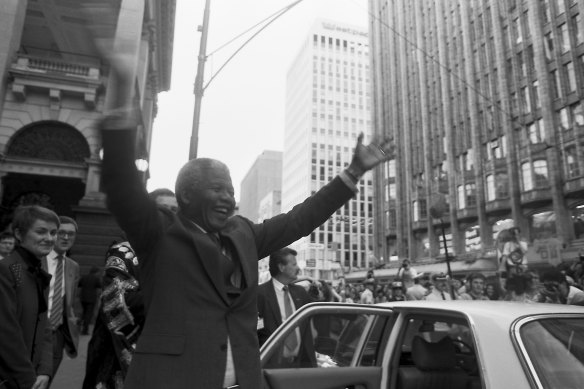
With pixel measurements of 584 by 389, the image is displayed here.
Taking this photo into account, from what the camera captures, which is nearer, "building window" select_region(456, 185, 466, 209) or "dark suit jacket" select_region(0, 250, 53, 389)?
"dark suit jacket" select_region(0, 250, 53, 389)

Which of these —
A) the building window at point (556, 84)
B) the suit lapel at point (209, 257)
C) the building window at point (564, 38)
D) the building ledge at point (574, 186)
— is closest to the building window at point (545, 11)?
the building window at point (564, 38)

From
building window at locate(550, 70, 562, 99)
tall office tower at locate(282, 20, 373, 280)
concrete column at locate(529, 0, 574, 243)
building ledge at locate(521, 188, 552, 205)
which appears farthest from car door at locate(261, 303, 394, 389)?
tall office tower at locate(282, 20, 373, 280)

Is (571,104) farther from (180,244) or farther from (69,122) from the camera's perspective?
(180,244)

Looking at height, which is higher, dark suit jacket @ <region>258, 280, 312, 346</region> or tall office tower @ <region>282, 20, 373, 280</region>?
tall office tower @ <region>282, 20, 373, 280</region>

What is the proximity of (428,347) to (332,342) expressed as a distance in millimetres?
726

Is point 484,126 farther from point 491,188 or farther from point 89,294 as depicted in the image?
point 89,294

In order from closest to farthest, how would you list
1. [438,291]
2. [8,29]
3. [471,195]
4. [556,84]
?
1. [438,291]
2. [8,29]
3. [556,84]
4. [471,195]

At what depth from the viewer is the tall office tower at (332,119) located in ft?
327

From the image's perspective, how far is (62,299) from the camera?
12.8 feet

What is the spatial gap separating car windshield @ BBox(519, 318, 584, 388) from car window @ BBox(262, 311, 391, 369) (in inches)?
41.8

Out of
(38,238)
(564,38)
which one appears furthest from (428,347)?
(564,38)

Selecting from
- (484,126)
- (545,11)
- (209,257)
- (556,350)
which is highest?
(545,11)

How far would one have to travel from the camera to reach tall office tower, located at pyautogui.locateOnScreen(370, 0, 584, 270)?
30.3 meters

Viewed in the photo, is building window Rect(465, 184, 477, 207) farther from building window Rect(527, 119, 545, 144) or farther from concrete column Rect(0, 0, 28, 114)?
concrete column Rect(0, 0, 28, 114)
